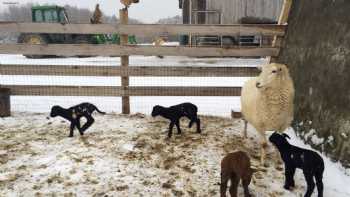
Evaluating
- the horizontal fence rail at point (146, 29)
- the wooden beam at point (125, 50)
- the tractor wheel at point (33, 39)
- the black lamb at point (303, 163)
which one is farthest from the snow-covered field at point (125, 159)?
the tractor wheel at point (33, 39)

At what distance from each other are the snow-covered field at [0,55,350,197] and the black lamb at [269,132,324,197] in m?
0.23

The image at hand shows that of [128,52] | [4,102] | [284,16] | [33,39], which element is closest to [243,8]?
[33,39]

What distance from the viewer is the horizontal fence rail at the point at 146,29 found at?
6.22 m

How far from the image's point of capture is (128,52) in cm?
641

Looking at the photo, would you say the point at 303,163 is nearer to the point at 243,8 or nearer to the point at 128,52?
the point at 128,52

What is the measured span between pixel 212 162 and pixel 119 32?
3.31m

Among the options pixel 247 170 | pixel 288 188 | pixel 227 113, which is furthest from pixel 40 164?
pixel 227 113

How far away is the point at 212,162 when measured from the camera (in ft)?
14.6

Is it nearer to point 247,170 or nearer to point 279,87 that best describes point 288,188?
point 247,170

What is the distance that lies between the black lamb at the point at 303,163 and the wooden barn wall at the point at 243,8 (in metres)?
17.0

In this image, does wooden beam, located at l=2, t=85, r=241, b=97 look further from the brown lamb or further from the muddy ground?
the brown lamb

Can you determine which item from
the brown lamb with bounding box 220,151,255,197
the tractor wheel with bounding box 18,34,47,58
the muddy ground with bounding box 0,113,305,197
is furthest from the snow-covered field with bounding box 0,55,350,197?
the tractor wheel with bounding box 18,34,47,58

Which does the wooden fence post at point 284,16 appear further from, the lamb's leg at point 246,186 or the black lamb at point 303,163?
the lamb's leg at point 246,186

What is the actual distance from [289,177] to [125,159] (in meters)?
2.17
